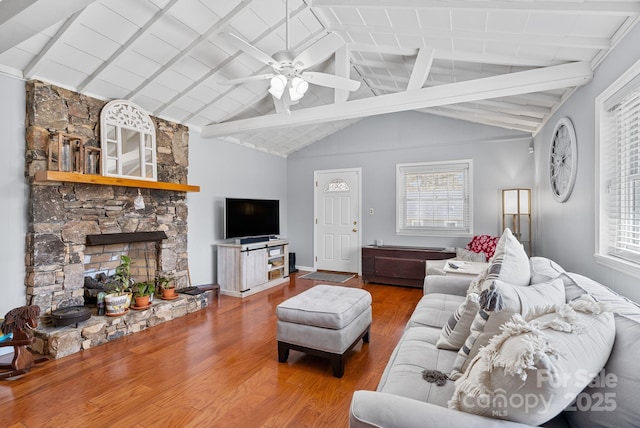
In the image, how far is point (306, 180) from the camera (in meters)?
6.52

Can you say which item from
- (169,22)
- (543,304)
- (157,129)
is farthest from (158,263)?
(543,304)

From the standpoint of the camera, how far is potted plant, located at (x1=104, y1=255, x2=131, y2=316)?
122 inches

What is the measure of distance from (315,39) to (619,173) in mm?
2859

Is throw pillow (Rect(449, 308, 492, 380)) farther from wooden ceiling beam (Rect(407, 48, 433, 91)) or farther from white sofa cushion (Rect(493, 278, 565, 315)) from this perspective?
wooden ceiling beam (Rect(407, 48, 433, 91))

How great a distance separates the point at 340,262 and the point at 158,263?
3330mm

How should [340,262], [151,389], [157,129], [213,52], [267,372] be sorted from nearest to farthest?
[151,389]
[267,372]
[213,52]
[157,129]
[340,262]

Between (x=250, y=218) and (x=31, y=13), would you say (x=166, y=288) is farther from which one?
(x=31, y=13)

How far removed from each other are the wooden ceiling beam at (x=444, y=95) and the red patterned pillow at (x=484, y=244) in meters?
2.32

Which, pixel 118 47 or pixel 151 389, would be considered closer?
pixel 151 389

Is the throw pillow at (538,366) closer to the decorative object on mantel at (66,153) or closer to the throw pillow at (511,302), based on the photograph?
the throw pillow at (511,302)

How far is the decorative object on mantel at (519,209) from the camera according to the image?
4538 millimetres

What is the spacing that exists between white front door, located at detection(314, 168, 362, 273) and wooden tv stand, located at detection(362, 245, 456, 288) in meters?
0.69

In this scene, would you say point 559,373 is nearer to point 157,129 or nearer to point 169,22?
point 169,22

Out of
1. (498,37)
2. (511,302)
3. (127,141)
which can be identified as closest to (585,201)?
(498,37)
